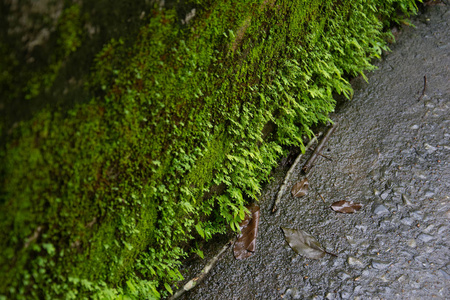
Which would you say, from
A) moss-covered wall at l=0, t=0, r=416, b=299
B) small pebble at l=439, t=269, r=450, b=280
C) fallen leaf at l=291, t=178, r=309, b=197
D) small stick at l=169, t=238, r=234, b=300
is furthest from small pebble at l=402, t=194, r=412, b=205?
small stick at l=169, t=238, r=234, b=300

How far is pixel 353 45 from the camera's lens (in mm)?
3805

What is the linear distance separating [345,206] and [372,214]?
0.22 m

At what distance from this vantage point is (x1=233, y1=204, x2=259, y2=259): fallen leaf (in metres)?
2.75

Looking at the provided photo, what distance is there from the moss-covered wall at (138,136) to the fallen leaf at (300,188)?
0.98 ft

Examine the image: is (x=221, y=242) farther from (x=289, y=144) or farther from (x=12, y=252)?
(x=12, y=252)

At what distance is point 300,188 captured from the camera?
3.15m

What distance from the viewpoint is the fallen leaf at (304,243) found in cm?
265

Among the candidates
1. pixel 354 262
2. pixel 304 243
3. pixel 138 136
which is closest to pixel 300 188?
pixel 304 243

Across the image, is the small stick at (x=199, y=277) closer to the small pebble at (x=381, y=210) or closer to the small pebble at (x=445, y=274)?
the small pebble at (x=381, y=210)

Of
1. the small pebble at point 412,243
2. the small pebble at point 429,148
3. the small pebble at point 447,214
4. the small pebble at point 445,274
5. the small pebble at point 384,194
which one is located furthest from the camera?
the small pebble at point 429,148

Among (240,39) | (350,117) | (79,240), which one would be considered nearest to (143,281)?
(79,240)

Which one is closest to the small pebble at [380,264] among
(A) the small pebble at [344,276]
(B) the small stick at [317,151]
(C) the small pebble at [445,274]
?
(A) the small pebble at [344,276]

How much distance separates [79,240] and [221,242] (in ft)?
4.38

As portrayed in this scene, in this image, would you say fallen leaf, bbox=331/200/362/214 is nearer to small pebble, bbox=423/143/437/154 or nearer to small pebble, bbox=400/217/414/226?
small pebble, bbox=400/217/414/226
